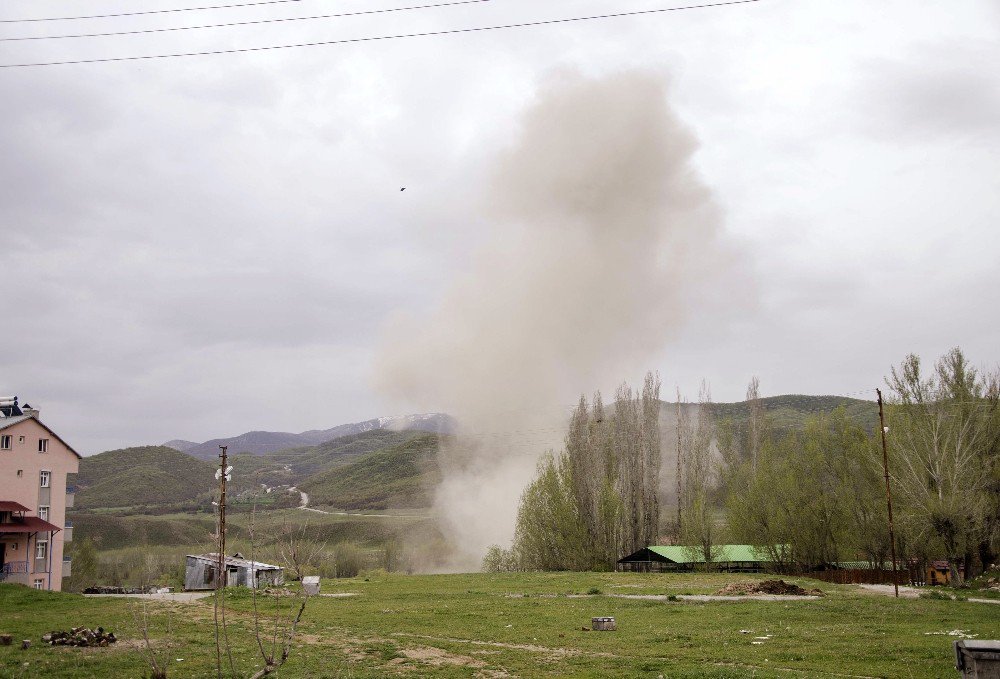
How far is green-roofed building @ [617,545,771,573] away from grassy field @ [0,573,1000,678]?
2502 centimetres

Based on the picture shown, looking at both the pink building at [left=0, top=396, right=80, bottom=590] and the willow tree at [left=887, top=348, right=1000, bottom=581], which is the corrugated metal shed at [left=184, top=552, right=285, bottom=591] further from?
the willow tree at [left=887, top=348, right=1000, bottom=581]

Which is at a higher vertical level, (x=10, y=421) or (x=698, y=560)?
(x=10, y=421)

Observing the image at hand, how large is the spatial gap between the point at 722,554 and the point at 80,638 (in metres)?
54.0

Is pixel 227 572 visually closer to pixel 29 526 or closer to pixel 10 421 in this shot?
pixel 29 526

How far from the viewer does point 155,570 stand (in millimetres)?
86562

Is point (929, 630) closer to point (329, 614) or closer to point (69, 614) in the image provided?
point (329, 614)

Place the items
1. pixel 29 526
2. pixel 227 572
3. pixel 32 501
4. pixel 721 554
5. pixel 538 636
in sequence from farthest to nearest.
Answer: pixel 721 554
pixel 227 572
pixel 32 501
pixel 29 526
pixel 538 636

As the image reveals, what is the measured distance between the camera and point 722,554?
65875 millimetres

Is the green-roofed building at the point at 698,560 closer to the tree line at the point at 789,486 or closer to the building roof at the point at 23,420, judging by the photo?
the tree line at the point at 789,486

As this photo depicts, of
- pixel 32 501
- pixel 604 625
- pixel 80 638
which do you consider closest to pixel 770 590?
pixel 604 625

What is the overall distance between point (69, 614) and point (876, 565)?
2171 inches

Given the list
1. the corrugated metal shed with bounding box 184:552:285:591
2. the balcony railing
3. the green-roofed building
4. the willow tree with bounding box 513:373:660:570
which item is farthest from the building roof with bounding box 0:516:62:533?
the green-roofed building

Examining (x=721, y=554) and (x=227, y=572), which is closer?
(x=227, y=572)

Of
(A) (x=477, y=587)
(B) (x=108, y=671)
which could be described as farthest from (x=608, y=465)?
(B) (x=108, y=671)
